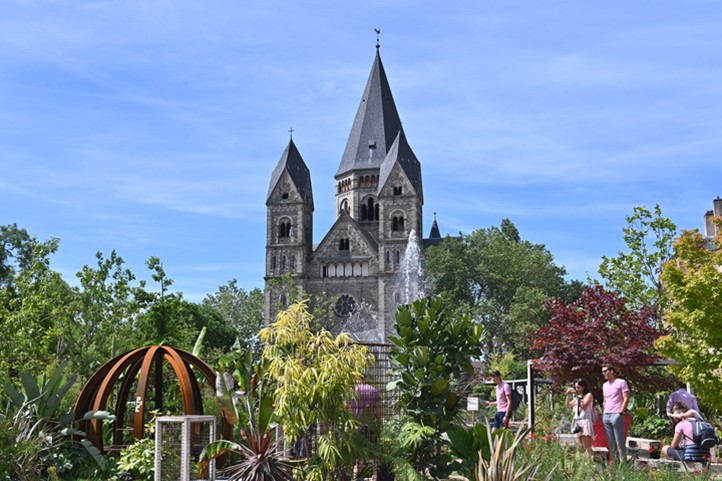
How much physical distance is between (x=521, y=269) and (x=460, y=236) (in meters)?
7.29

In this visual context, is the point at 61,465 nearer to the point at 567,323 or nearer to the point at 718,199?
the point at 567,323

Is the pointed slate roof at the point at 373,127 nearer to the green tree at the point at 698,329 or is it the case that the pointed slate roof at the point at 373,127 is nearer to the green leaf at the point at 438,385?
the green tree at the point at 698,329

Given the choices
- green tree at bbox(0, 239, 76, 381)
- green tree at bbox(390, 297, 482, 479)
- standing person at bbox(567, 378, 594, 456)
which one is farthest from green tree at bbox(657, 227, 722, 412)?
green tree at bbox(0, 239, 76, 381)

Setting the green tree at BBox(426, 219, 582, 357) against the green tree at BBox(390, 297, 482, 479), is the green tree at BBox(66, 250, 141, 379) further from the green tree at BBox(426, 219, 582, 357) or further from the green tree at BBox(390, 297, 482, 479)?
the green tree at BBox(426, 219, 582, 357)

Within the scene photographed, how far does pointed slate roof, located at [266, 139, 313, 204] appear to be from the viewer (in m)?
79.9

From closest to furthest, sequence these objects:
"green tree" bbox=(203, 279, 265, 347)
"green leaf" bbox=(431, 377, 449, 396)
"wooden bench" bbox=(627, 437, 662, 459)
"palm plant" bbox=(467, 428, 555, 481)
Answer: "palm plant" bbox=(467, 428, 555, 481), "green leaf" bbox=(431, 377, 449, 396), "wooden bench" bbox=(627, 437, 662, 459), "green tree" bbox=(203, 279, 265, 347)

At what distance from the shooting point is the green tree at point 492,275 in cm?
Answer: 6481

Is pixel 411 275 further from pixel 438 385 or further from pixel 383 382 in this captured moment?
pixel 438 385

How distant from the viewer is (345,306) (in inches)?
2975

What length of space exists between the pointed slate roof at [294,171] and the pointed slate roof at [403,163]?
7.47 metres

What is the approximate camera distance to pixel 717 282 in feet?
48.4

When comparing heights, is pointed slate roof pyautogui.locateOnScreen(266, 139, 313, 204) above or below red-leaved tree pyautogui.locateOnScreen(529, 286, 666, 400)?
above

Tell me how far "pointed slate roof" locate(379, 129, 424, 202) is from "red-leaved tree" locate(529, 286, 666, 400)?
200 ft

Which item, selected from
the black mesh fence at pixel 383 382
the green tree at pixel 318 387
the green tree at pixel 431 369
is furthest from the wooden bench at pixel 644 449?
the green tree at pixel 318 387
